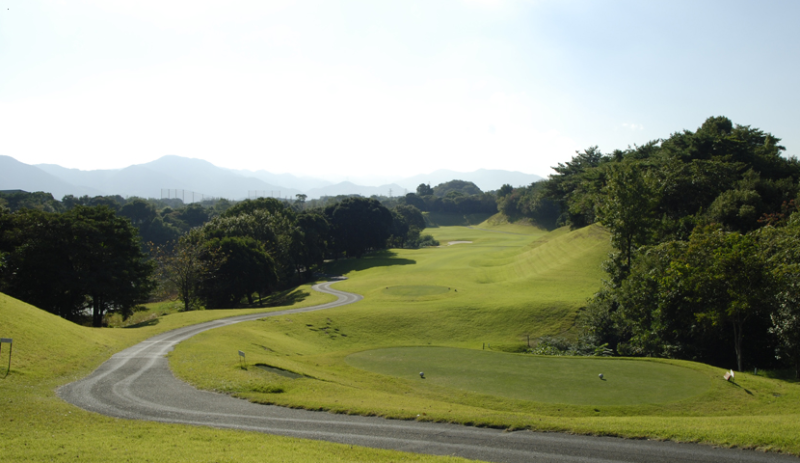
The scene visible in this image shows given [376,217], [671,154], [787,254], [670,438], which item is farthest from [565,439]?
[376,217]

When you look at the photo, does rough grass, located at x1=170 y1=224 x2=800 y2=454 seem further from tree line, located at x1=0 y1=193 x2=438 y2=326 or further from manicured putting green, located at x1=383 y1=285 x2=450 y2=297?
tree line, located at x1=0 y1=193 x2=438 y2=326

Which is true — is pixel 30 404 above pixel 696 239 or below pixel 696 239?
below

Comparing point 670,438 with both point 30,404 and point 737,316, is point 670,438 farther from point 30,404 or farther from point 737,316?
point 30,404

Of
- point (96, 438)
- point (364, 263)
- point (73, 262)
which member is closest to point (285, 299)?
point (73, 262)

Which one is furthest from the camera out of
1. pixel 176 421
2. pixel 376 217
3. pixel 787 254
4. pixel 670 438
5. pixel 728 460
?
pixel 376 217

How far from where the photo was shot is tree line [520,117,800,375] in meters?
26.9

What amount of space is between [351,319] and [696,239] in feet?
96.4

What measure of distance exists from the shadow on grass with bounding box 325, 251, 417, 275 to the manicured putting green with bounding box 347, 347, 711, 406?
58221mm

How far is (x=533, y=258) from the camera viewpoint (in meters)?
69.1

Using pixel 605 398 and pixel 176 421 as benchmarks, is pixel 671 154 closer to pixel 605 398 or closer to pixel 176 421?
pixel 605 398

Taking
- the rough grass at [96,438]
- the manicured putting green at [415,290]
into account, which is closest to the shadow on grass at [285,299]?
the manicured putting green at [415,290]

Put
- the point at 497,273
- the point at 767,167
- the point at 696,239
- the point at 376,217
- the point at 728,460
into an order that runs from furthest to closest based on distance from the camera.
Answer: the point at 376,217, the point at 497,273, the point at 767,167, the point at 696,239, the point at 728,460

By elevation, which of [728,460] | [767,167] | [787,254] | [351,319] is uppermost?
[767,167]

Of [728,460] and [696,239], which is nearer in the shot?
[728,460]
